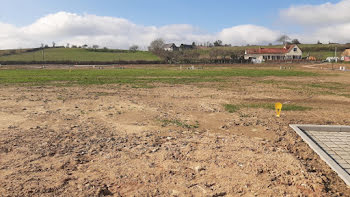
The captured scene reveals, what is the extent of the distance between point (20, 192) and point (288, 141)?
6.10 meters

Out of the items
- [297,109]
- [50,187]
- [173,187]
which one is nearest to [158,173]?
[173,187]

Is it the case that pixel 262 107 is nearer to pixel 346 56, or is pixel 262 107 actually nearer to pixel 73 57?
pixel 346 56

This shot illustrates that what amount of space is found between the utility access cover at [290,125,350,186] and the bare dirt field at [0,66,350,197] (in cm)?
17

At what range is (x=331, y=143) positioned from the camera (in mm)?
6543

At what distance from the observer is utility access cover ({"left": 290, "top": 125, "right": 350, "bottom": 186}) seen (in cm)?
515

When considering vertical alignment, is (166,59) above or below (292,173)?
above

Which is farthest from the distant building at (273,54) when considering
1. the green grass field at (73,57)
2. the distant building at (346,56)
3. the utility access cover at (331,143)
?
the utility access cover at (331,143)

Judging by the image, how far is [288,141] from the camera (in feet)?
21.8

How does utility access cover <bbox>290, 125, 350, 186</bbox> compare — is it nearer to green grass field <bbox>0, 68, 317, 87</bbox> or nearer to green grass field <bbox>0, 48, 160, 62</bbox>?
green grass field <bbox>0, 68, 317, 87</bbox>

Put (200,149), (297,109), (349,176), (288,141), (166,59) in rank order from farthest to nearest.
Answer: (166,59), (297,109), (288,141), (200,149), (349,176)

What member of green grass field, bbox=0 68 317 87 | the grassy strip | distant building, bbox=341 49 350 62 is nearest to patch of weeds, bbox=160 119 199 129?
the grassy strip

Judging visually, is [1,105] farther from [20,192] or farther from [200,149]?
[200,149]

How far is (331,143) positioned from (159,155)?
4.52 meters

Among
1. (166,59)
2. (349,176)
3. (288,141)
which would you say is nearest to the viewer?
(349,176)
